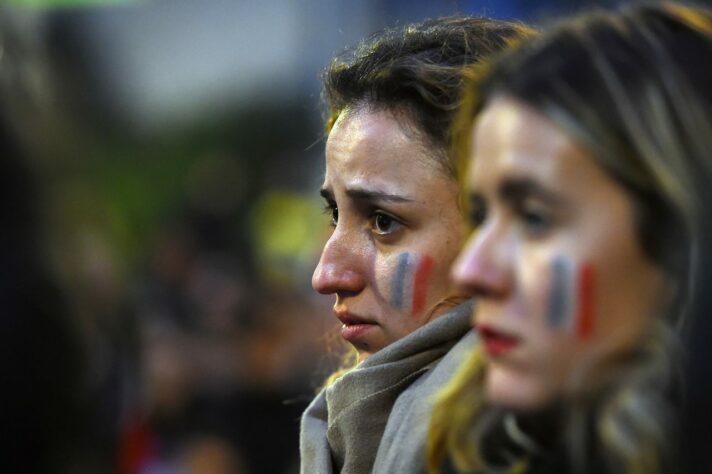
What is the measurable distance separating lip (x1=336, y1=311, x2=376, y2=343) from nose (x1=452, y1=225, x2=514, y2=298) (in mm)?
886

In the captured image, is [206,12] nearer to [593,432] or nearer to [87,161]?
[87,161]

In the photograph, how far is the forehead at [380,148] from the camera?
2893 millimetres

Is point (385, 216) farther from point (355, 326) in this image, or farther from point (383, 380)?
point (383, 380)

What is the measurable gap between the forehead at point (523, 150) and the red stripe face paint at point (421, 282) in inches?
29.4

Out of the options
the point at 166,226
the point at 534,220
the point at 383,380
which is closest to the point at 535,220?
the point at 534,220

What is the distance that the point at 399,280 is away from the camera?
112 inches

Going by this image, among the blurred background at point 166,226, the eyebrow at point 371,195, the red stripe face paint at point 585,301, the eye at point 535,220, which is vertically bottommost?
the blurred background at point 166,226

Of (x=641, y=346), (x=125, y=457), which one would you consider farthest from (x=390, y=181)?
(x=125, y=457)

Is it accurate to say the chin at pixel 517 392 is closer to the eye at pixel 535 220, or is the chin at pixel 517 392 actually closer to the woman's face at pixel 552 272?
the woman's face at pixel 552 272

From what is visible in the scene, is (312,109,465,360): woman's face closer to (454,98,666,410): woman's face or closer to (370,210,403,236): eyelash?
(370,210,403,236): eyelash

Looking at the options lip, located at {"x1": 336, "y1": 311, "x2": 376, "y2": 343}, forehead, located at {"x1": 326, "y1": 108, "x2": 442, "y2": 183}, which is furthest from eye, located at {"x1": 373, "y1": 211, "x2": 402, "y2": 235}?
lip, located at {"x1": 336, "y1": 311, "x2": 376, "y2": 343}

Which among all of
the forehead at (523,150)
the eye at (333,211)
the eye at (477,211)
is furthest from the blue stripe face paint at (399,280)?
the forehead at (523,150)

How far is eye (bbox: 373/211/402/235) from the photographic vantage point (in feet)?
9.48

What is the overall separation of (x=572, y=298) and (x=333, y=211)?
4.32 feet
